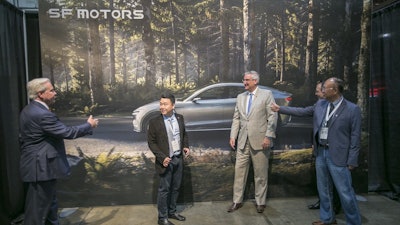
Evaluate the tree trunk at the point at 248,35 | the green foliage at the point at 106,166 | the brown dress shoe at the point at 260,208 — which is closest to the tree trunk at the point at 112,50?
the green foliage at the point at 106,166

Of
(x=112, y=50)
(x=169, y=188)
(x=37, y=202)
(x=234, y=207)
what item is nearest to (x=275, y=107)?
(x=234, y=207)

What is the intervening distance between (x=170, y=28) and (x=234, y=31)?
0.92 metres

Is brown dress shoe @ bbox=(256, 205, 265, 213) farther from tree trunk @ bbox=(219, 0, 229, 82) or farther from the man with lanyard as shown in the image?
tree trunk @ bbox=(219, 0, 229, 82)

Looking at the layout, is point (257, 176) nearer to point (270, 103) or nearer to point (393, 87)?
point (270, 103)

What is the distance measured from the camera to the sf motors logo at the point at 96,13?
425 centimetres

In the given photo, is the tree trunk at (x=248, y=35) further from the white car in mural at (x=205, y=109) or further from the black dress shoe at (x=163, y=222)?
the black dress shoe at (x=163, y=222)

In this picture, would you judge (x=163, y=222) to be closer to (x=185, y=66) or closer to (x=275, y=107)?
(x=275, y=107)

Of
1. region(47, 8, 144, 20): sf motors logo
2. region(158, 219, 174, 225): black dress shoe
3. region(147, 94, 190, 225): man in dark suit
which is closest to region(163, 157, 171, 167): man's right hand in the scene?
region(147, 94, 190, 225): man in dark suit

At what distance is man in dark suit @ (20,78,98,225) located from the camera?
9.89 ft

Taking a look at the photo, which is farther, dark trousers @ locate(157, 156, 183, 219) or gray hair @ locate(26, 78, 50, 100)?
dark trousers @ locate(157, 156, 183, 219)

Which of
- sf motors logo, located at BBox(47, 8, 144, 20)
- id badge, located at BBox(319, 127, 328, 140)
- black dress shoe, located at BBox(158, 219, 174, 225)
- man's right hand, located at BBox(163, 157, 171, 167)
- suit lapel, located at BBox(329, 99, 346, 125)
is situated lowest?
black dress shoe, located at BBox(158, 219, 174, 225)

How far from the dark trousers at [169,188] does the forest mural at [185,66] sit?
0.61 meters

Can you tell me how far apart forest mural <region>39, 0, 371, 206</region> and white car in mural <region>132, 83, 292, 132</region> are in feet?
0.30

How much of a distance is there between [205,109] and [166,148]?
1072 millimetres
